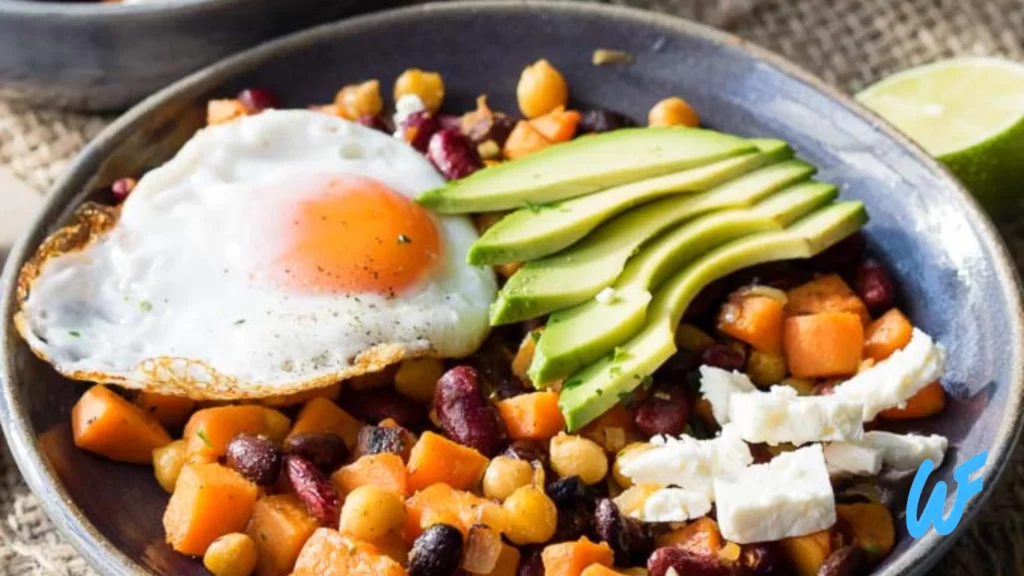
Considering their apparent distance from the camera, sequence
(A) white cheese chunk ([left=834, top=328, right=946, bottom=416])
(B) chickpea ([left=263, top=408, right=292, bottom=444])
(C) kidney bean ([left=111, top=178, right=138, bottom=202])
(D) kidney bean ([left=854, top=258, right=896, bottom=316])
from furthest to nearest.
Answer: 1. (C) kidney bean ([left=111, top=178, right=138, bottom=202])
2. (D) kidney bean ([left=854, top=258, right=896, bottom=316])
3. (B) chickpea ([left=263, top=408, right=292, bottom=444])
4. (A) white cheese chunk ([left=834, top=328, right=946, bottom=416])

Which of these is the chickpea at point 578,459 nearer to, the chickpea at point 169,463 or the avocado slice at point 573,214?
the avocado slice at point 573,214

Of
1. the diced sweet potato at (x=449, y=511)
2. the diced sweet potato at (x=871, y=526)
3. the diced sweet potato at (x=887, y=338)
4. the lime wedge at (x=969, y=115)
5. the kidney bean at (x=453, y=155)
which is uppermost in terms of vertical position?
the kidney bean at (x=453, y=155)

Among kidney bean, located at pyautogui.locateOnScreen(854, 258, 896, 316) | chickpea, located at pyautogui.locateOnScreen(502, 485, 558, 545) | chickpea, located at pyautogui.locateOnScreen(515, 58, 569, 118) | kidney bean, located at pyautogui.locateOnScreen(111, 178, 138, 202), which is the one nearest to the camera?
chickpea, located at pyautogui.locateOnScreen(502, 485, 558, 545)

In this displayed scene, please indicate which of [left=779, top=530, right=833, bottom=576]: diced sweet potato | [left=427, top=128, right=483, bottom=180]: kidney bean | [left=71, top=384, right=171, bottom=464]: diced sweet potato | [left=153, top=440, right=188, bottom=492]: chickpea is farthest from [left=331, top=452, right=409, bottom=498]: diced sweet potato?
[left=427, top=128, right=483, bottom=180]: kidney bean

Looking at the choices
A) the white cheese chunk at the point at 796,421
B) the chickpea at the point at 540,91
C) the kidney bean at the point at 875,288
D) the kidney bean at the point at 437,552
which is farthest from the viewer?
the chickpea at the point at 540,91

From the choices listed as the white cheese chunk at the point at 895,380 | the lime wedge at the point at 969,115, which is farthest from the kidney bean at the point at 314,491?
the lime wedge at the point at 969,115

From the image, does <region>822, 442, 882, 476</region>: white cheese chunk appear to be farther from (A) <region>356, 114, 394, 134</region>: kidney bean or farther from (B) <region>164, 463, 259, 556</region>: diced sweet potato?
(A) <region>356, 114, 394, 134</region>: kidney bean

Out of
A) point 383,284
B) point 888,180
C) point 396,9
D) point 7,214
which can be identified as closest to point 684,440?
point 383,284
